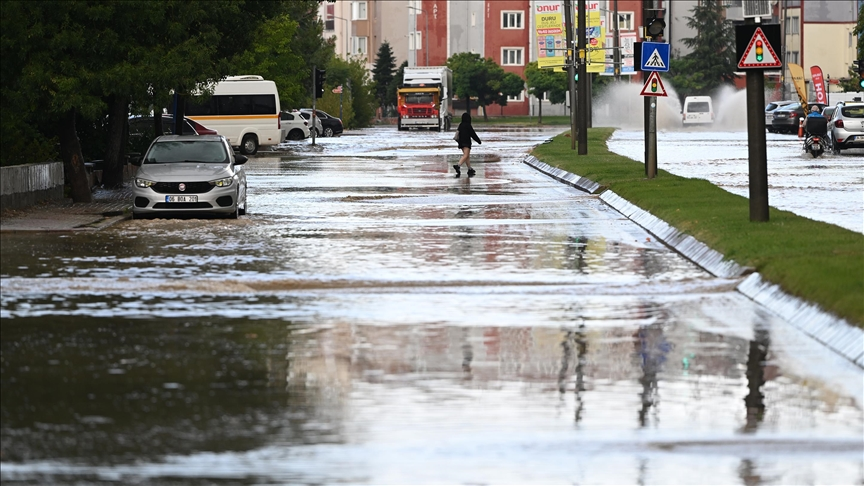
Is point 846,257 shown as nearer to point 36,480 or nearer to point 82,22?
point 36,480

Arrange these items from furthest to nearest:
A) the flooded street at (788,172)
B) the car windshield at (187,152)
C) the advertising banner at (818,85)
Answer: the advertising banner at (818,85), the car windshield at (187,152), the flooded street at (788,172)

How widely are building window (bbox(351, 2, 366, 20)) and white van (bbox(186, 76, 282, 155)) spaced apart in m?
96.0

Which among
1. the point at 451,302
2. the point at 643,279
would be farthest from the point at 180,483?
the point at 643,279

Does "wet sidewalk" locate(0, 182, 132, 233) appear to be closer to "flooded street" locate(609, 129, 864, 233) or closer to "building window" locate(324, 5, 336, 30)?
"flooded street" locate(609, 129, 864, 233)

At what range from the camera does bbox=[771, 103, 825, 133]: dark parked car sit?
7188cm

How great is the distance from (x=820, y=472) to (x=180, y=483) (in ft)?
9.70

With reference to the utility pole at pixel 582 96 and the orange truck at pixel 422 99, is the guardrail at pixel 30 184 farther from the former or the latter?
the orange truck at pixel 422 99

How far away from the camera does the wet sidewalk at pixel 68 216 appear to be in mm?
22188

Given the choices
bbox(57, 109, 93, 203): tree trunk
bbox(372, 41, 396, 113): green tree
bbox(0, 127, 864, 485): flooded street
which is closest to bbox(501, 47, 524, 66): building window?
bbox(372, 41, 396, 113): green tree

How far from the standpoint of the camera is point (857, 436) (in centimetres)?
823

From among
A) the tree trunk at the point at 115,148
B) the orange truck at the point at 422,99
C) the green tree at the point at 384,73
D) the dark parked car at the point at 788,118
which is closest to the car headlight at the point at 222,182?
the tree trunk at the point at 115,148

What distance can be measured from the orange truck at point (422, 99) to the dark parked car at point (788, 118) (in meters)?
23.2

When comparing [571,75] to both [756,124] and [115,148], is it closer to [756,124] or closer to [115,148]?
[115,148]

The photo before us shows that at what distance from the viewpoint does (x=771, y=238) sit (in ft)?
57.6
